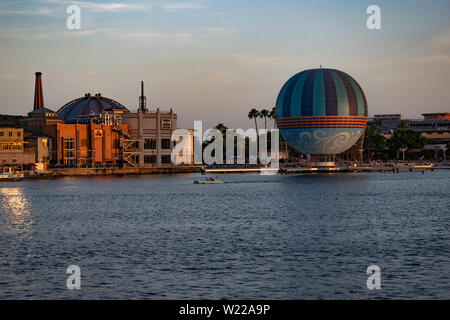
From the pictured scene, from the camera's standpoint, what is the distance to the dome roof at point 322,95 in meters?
160

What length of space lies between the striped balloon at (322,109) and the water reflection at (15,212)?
2921 inches

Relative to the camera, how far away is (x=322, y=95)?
160 m

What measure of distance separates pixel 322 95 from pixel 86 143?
6365cm

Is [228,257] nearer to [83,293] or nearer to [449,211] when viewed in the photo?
[83,293]

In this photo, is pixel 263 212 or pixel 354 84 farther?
pixel 354 84

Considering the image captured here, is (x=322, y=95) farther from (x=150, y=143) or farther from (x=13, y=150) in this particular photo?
(x=13, y=150)

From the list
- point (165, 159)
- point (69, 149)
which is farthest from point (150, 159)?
point (69, 149)

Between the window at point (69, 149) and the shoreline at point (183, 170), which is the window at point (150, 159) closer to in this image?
the shoreline at point (183, 170)

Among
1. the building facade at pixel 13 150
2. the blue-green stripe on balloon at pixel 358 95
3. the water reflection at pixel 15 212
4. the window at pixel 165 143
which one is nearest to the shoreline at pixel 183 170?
the building facade at pixel 13 150

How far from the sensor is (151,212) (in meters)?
79.9
